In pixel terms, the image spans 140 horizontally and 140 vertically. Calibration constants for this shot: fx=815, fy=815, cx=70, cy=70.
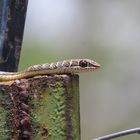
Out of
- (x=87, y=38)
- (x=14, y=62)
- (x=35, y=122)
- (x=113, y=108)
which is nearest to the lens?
(x=35, y=122)

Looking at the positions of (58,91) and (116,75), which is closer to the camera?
(58,91)

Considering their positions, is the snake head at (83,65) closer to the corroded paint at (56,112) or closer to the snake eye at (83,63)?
the snake eye at (83,63)

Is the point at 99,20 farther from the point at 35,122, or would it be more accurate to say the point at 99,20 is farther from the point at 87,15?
the point at 35,122

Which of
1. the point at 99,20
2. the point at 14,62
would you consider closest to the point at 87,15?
the point at 99,20

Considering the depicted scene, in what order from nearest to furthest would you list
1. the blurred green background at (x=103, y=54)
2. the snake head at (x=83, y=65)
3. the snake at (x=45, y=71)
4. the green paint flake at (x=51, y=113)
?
the green paint flake at (x=51, y=113)
the snake at (x=45, y=71)
the snake head at (x=83, y=65)
the blurred green background at (x=103, y=54)

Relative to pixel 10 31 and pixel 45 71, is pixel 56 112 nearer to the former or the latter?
pixel 45 71

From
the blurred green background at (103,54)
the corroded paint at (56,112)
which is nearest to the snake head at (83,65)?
the corroded paint at (56,112)

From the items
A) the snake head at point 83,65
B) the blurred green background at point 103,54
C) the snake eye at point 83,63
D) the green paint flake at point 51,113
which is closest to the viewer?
the green paint flake at point 51,113

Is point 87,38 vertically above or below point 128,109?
above

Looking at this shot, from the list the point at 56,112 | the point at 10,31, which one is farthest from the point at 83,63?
the point at 56,112
